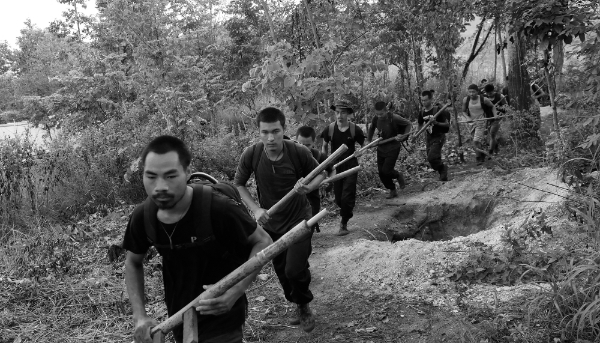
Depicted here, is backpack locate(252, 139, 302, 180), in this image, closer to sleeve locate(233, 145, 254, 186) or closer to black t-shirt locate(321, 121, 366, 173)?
sleeve locate(233, 145, 254, 186)

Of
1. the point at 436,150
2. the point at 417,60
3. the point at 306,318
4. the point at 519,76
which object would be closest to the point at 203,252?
the point at 306,318

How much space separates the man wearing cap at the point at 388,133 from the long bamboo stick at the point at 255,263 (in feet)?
23.8

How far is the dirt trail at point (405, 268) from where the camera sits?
484 cm

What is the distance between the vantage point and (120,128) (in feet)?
35.4

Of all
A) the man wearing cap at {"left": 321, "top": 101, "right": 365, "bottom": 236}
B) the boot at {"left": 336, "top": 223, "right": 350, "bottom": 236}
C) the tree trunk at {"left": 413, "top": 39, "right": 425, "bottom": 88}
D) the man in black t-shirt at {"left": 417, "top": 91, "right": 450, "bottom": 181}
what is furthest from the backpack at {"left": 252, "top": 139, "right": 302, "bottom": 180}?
the tree trunk at {"left": 413, "top": 39, "right": 425, "bottom": 88}

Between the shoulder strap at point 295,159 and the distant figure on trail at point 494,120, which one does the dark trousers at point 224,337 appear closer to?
the shoulder strap at point 295,159

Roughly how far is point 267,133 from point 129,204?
18.1 feet

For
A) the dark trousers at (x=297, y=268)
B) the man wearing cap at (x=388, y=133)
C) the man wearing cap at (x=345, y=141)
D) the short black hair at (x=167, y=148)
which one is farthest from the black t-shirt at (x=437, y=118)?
the short black hair at (x=167, y=148)

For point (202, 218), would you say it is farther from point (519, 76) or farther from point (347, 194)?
point (519, 76)

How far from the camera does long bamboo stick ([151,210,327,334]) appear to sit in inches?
87.0

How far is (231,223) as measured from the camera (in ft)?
8.63

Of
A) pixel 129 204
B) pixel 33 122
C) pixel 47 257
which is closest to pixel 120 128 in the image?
pixel 129 204

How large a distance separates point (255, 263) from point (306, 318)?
2900 millimetres

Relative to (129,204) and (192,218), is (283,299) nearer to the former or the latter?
(192,218)
